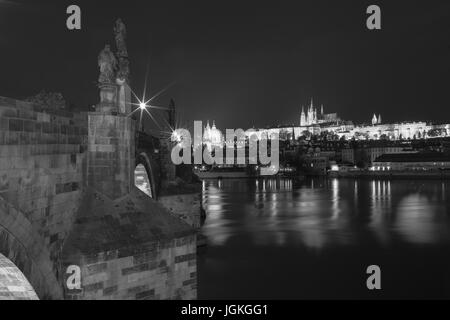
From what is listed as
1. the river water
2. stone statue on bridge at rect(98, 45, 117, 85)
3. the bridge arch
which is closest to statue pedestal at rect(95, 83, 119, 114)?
stone statue on bridge at rect(98, 45, 117, 85)

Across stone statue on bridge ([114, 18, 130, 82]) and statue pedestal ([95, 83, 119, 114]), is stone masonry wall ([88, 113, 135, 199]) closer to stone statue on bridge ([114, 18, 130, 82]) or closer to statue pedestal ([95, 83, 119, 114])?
statue pedestal ([95, 83, 119, 114])

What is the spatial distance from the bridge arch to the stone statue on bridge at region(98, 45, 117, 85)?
8.41 metres

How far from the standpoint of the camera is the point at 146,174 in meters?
21.8

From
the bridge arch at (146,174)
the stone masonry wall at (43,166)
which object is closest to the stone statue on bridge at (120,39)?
the stone masonry wall at (43,166)

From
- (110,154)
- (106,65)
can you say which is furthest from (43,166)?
(106,65)

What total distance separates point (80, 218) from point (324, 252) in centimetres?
1930

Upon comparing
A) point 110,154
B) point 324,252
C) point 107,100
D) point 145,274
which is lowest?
point 324,252

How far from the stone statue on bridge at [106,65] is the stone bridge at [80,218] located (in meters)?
0.87

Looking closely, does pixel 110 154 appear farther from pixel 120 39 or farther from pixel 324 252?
pixel 324 252

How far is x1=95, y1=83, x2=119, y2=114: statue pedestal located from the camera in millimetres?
10906

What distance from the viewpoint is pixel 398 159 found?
122 meters

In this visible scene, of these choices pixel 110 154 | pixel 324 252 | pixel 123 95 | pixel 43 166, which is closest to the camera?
pixel 43 166

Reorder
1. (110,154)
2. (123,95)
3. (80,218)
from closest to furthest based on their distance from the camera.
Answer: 1. (80,218)
2. (110,154)
3. (123,95)
